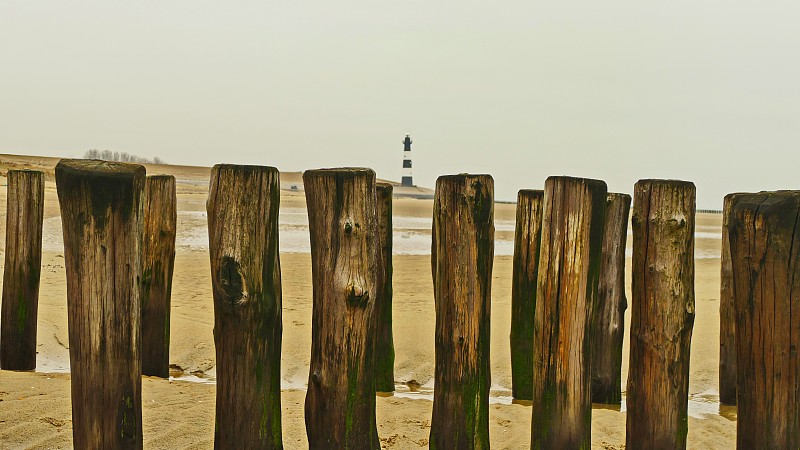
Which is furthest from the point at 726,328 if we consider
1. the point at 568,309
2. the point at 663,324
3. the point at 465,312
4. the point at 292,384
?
the point at 292,384

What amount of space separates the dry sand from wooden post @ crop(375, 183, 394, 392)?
0.22 metres

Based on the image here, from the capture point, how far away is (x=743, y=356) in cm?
405

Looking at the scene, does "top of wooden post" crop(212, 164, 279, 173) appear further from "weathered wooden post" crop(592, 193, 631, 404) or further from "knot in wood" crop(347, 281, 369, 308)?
"weathered wooden post" crop(592, 193, 631, 404)

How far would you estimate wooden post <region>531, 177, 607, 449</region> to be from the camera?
13.6 feet

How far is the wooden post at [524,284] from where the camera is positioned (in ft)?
19.0

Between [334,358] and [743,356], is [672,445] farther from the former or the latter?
[334,358]

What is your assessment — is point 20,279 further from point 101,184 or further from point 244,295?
point 244,295

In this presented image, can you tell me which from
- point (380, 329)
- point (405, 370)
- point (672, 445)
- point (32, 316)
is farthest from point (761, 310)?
point (32, 316)

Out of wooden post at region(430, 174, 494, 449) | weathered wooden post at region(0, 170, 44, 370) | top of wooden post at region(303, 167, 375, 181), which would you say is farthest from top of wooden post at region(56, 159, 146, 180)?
weathered wooden post at region(0, 170, 44, 370)

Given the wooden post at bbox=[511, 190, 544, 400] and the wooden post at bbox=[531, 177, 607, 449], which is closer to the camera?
the wooden post at bbox=[531, 177, 607, 449]

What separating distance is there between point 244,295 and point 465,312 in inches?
44.6

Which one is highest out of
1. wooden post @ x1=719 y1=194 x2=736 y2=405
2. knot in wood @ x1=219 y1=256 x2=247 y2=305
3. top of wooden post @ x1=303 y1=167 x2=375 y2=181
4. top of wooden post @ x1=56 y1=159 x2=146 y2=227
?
top of wooden post @ x1=303 y1=167 x2=375 y2=181

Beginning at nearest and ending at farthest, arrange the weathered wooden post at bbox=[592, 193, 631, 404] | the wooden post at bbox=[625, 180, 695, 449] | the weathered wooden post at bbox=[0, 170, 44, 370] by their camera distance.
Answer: the wooden post at bbox=[625, 180, 695, 449] < the weathered wooden post at bbox=[592, 193, 631, 404] < the weathered wooden post at bbox=[0, 170, 44, 370]

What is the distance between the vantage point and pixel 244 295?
380 centimetres
